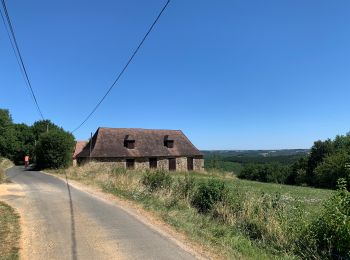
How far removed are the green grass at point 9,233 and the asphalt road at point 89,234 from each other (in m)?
0.25

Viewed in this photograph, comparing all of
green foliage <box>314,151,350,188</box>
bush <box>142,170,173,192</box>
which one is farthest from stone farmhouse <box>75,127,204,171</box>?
bush <box>142,170,173,192</box>

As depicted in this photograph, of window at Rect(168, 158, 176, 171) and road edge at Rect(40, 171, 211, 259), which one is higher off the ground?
window at Rect(168, 158, 176, 171)

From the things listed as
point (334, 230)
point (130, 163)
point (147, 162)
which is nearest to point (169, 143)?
point (147, 162)

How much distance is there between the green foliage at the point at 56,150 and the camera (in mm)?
43906

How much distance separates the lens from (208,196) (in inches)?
570

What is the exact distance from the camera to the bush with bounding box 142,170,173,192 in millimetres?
18547

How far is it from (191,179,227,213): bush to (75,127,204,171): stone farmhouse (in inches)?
1328

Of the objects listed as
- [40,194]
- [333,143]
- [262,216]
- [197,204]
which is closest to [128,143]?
[40,194]

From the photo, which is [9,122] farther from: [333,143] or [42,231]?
[42,231]

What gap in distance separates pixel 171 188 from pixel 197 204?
8.91ft

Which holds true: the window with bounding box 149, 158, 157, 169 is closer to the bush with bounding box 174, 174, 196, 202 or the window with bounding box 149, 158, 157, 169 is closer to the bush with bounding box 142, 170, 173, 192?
the bush with bounding box 142, 170, 173, 192

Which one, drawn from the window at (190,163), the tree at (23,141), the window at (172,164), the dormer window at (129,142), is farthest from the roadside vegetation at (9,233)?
the tree at (23,141)

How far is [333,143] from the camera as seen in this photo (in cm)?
8444

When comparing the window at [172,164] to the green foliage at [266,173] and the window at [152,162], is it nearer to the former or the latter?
the window at [152,162]
